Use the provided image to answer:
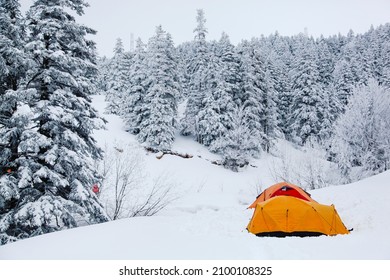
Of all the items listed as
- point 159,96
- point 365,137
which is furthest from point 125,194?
point 365,137

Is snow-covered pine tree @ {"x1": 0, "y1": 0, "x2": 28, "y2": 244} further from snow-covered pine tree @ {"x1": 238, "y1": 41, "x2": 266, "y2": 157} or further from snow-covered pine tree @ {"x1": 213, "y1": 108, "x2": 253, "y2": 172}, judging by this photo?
snow-covered pine tree @ {"x1": 238, "y1": 41, "x2": 266, "y2": 157}

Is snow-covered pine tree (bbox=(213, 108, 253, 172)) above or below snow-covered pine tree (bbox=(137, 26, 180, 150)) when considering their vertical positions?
below

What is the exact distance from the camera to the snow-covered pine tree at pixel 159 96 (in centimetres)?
2948

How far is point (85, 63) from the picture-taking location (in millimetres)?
10461

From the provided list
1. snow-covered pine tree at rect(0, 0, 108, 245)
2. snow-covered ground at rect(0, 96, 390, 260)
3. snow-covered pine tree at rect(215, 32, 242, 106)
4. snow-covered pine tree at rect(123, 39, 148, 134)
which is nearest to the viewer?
snow-covered ground at rect(0, 96, 390, 260)

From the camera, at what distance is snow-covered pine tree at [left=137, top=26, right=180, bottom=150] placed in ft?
96.7

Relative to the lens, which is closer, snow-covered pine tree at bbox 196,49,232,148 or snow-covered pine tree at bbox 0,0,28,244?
snow-covered pine tree at bbox 0,0,28,244

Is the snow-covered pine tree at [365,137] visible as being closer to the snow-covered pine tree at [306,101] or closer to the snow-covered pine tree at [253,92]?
the snow-covered pine tree at [253,92]

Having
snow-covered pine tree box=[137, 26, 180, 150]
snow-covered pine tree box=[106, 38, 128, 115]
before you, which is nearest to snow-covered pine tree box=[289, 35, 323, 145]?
snow-covered pine tree box=[137, 26, 180, 150]

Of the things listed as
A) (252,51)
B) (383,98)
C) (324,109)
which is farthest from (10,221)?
(324,109)

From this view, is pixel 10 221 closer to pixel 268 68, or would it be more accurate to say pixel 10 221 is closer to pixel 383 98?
pixel 383 98

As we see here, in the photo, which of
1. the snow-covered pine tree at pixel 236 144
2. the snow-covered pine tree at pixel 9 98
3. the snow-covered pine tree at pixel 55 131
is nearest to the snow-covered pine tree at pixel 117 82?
the snow-covered pine tree at pixel 236 144

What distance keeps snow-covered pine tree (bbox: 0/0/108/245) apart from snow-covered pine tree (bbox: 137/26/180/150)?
1860cm

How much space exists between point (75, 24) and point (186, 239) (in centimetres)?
821
